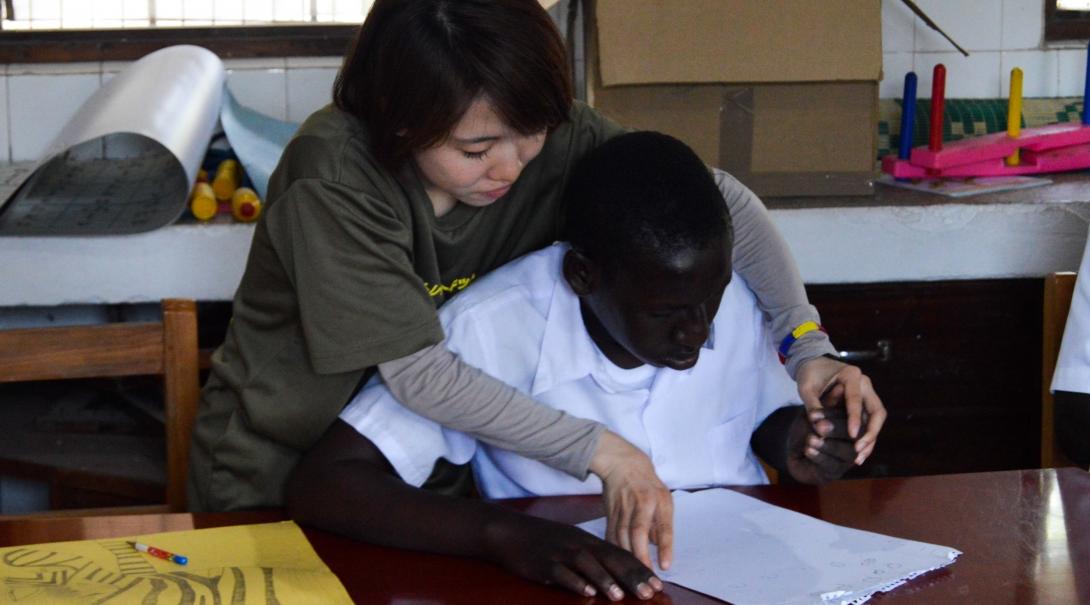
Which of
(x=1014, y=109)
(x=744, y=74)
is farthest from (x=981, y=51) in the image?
(x=744, y=74)

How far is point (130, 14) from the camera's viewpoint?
2.93 m

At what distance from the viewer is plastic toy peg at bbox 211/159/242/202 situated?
2.43 metres

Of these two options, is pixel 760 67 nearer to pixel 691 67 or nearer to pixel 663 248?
pixel 691 67

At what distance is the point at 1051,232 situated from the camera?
2436 mm

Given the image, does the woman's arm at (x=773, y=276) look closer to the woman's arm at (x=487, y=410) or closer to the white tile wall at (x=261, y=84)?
the woman's arm at (x=487, y=410)

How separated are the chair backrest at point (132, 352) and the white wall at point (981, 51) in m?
1.92

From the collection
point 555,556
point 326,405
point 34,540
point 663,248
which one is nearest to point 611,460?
point 555,556

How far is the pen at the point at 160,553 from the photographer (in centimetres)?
120

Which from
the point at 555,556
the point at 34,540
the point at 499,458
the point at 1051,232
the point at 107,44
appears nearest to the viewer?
the point at 555,556

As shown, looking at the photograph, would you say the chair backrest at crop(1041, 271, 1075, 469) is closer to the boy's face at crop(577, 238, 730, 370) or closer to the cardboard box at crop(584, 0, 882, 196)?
the cardboard box at crop(584, 0, 882, 196)

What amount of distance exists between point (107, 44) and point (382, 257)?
5.95 feet

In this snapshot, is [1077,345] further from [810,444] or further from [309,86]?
[309,86]

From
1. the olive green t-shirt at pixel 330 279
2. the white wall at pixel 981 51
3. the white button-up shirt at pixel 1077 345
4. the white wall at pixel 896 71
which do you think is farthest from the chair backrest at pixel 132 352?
the white wall at pixel 981 51

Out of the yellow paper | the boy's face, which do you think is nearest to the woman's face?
the boy's face
